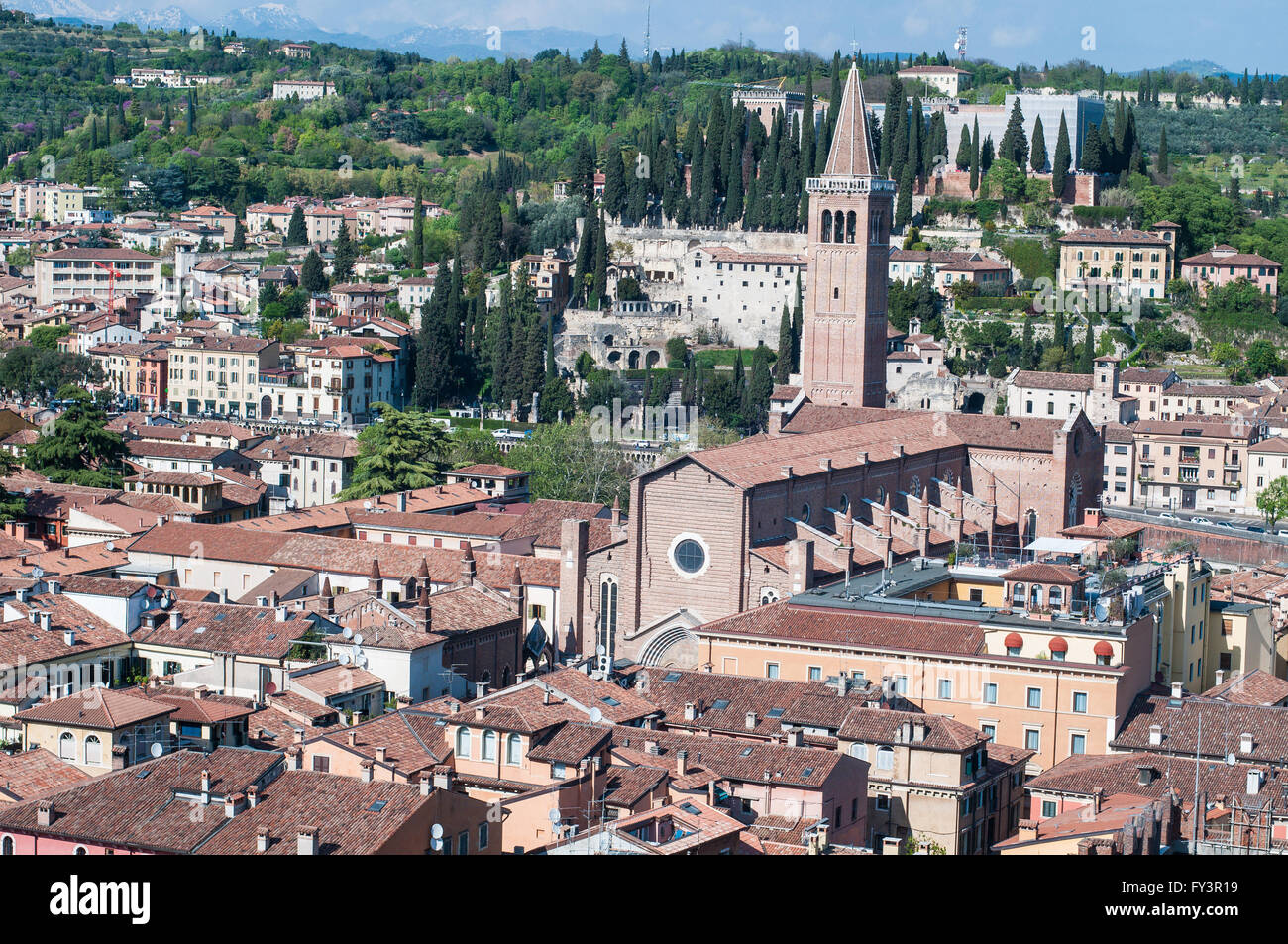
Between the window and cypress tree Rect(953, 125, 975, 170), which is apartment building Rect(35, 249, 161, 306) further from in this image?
the window

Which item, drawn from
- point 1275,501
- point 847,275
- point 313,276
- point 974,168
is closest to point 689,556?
point 847,275

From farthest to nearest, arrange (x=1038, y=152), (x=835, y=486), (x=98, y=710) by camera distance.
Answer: (x=1038, y=152) < (x=835, y=486) < (x=98, y=710)

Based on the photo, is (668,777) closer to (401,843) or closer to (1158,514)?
(401,843)

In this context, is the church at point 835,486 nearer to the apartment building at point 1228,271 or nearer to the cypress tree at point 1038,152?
the apartment building at point 1228,271

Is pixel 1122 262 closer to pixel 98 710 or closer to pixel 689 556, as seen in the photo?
pixel 689 556

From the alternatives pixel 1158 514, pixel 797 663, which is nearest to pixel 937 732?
pixel 797 663
